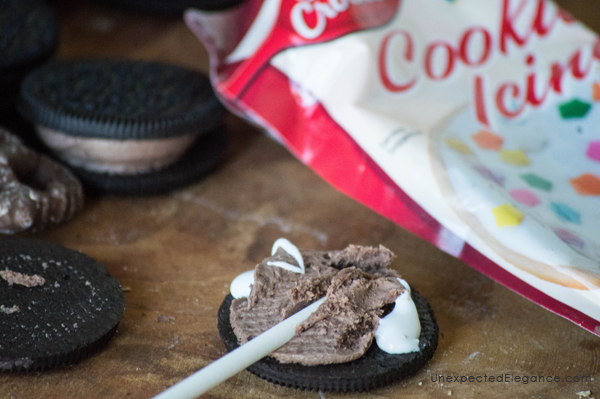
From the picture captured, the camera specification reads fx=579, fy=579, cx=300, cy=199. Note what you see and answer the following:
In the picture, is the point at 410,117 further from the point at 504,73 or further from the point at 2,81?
the point at 2,81

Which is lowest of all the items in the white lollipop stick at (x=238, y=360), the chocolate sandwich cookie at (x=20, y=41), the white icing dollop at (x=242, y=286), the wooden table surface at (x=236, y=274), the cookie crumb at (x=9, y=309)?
the wooden table surface at (x=236, y=274)

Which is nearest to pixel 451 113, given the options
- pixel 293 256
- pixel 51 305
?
pixel 293 256

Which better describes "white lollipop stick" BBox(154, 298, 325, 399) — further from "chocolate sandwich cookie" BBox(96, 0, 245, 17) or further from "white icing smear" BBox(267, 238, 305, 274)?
"chocolate sandwich cookie" BBox(96, 0, 245, 17)

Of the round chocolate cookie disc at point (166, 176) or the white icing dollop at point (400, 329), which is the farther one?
the round chocolate cookie disc at point (166, 176)

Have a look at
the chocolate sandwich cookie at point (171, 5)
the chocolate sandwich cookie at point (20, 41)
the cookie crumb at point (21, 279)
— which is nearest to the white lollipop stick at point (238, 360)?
the cookie crumb at point (21, 279)

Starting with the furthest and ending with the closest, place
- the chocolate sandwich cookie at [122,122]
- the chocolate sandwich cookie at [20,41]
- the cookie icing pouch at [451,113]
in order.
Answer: the chocolate sandwich cookie at [20,41], the chocolate sandwich cookie at [122,122], the cookie icing pouch at [451,113]

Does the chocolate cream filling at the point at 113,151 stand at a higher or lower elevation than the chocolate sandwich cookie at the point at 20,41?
lower

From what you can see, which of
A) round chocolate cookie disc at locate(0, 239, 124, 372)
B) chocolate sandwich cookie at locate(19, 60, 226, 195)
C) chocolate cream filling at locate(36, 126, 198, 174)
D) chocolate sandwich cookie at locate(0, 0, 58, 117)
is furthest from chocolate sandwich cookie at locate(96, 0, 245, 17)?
round chocolate cookie disc at locate(0, 239, 124, 372)

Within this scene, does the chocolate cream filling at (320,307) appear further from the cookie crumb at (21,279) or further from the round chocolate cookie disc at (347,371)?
the cookie crumb at (21,279)
